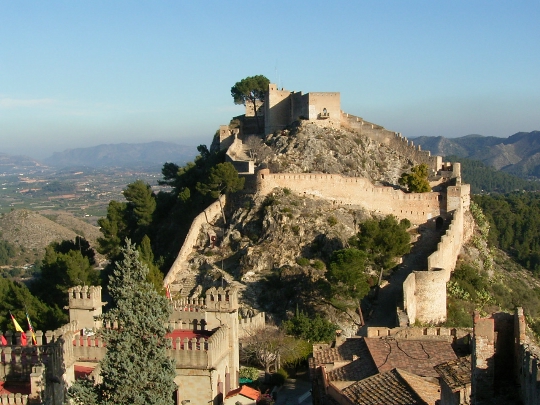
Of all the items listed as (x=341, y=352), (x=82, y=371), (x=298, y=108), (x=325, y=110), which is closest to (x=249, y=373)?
(x=341, y=352)

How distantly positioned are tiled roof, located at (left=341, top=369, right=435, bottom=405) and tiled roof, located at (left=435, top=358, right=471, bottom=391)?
6.22ft

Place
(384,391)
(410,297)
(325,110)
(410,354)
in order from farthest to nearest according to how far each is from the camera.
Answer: (325,110) → (410,297) → (410,354) → (384,391)

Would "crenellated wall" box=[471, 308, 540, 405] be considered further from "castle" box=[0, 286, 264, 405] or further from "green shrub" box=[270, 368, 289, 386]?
"green shrub" box=[270, 368, 289, 386]

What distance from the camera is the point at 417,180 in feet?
119

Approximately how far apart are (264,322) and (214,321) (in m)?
9.20

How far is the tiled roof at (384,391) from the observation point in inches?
537

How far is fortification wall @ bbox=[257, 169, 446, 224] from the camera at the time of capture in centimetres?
3462

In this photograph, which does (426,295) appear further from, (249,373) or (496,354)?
(496,354)

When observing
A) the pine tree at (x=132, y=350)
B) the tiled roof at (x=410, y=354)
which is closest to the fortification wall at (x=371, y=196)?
the tiled roof at (x=410, y=354)

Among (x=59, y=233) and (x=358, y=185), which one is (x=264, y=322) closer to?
(x=358, y=185)

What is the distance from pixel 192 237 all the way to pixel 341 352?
690 inches

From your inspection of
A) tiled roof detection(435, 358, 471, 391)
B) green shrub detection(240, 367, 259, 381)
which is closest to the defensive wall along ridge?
green shrub detection(240, 367, 259, 381)

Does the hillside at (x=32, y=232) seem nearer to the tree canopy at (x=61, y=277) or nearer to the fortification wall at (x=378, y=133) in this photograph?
the fortification wall at (x=378, y=133)

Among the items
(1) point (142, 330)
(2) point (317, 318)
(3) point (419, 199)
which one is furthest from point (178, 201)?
(1) point (142, 330)
